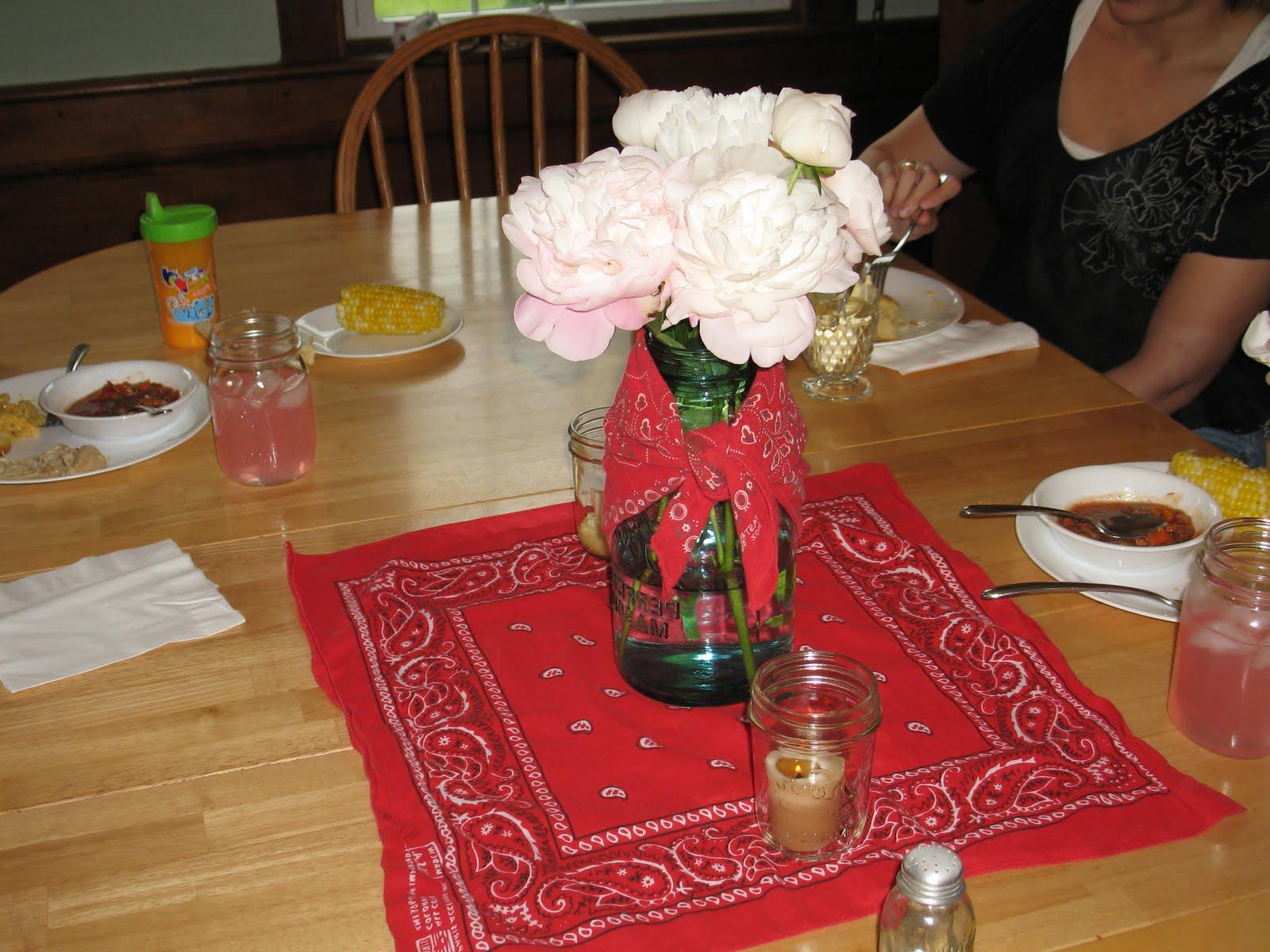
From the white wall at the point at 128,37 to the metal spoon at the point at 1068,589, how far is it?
260 centimetres

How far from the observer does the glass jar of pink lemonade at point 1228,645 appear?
32.7 inches

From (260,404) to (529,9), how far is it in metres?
2.25

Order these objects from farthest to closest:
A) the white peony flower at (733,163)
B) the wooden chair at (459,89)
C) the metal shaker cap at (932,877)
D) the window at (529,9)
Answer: the window at (529,9)
the wooden chair at (459,89)
the white peony flower at (733,163)
the metal shaker cap at (932,877)

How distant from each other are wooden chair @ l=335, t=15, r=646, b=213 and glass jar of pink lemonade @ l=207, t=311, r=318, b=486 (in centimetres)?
85

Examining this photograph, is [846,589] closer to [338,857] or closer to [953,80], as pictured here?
[338,857]

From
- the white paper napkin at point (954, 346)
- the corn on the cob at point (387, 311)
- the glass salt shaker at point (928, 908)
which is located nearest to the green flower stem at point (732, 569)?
the glass salt shaker at point (928, 908)

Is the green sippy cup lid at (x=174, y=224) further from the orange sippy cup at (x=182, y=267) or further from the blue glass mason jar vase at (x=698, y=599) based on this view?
the blue glass mason jar vase at (x=698, y=599)

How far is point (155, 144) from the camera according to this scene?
301 centimetres

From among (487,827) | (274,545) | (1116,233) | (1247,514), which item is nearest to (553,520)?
(274,545)

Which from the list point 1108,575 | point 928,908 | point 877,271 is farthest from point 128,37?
point 928,908

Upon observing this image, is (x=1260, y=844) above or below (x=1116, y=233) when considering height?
below

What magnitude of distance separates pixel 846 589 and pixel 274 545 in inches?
21.0

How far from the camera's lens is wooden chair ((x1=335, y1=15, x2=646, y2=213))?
201 centimetres

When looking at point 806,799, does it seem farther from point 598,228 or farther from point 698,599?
point 598,228
